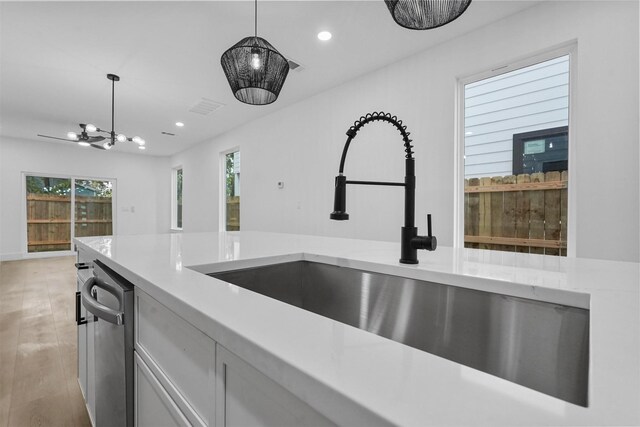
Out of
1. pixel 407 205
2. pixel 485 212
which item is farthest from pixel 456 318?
pixel 485 212

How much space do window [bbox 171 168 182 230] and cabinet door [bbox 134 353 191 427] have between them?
7973 mm

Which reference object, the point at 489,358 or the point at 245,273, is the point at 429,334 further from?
the point at 245,273

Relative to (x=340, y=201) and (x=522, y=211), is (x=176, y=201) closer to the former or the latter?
(x=522, y=211)

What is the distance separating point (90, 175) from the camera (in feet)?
23.7

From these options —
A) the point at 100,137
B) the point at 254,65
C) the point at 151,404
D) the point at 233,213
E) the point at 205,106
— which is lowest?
the point at 151,404

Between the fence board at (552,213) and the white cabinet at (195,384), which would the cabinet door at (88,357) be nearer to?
the white cabinet at (195,384)

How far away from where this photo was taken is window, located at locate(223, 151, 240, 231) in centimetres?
588

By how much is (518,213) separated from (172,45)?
351cm

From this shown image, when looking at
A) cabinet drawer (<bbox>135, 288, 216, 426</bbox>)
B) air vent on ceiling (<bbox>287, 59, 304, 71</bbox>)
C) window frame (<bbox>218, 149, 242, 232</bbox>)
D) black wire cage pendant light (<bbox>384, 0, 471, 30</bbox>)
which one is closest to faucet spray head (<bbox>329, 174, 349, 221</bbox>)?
cabinet drawer (<bbox>135, 288, 216, 426</bbox>)

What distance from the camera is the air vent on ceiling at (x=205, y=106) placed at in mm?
4406

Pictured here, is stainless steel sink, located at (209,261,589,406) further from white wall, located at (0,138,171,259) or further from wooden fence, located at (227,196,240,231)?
white wall, located at (0,138,171,259)

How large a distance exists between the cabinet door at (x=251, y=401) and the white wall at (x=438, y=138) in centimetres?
268

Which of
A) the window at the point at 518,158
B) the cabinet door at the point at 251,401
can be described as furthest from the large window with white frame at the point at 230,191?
the cabinet door at the point at 251,401

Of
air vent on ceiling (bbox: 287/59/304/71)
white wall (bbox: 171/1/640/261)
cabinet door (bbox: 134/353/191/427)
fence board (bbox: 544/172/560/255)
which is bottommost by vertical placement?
cabinet door (bbox: 134/353/191/427)
